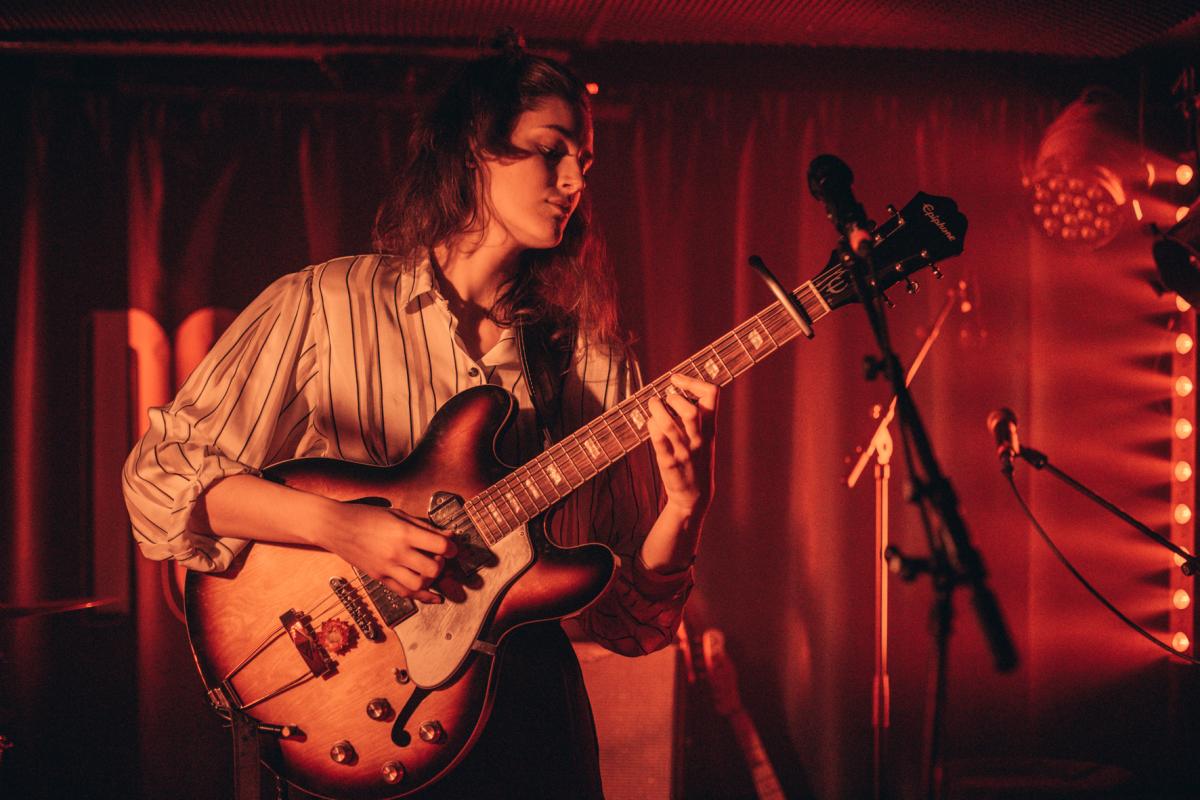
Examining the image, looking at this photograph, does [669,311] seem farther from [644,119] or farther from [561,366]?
[561,366]

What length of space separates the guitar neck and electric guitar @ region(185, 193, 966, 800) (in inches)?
91.7

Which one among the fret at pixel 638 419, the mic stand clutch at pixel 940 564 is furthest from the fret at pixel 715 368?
the mic stand clutch at pixel 940 564

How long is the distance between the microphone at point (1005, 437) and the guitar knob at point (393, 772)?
1.95 m

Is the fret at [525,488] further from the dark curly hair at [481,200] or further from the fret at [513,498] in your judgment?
the dark curly hair at [481,200]

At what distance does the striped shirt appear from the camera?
1.78 metres

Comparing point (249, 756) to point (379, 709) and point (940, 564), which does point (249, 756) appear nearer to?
point (379, 709)

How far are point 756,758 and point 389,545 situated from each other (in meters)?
2.50

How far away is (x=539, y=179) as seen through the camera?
198 cm

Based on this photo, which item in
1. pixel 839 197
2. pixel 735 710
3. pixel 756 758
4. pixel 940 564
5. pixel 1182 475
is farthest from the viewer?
pixel 1182 475

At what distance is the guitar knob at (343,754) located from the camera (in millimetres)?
1696

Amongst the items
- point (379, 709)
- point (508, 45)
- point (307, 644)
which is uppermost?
point (508, 45)

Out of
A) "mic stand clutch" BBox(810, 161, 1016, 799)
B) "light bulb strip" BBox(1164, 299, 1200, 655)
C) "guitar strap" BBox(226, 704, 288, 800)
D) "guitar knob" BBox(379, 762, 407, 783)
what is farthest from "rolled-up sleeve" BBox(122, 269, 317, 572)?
"light bulb strip" BBox(1164, 299, 1200, 655)

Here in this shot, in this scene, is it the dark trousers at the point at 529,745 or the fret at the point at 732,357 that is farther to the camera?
the fret at the point at 732,357

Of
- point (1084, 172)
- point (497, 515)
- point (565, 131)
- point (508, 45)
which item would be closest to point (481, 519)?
point (497, 515)
